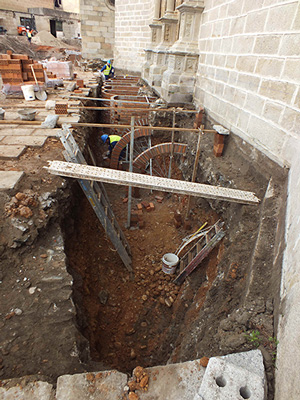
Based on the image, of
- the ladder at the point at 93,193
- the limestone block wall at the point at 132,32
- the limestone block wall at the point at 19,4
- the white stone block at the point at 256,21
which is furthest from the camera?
the limestone block wall at the point at 19,4

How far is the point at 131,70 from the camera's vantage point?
510 inches

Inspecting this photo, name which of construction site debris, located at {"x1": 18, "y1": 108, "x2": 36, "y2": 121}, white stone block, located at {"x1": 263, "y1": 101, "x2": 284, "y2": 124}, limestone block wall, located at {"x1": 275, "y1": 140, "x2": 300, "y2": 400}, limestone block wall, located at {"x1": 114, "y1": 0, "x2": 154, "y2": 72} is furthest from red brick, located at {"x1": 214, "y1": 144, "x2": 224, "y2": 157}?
limestone block wall, located at {"x1": 114, "y1": 0, "x2": 154, "y2": 72}

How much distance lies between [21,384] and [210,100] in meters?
5.38

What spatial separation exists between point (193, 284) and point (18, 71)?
25.5ft

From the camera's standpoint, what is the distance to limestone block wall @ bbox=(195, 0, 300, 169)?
2.75 metres

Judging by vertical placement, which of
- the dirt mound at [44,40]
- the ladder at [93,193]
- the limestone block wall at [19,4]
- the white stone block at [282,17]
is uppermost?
the limestone block wall at [19,4]

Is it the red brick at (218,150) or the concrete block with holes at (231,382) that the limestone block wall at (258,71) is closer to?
the red brick at (218,150)

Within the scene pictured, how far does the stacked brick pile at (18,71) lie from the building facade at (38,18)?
77.6ft

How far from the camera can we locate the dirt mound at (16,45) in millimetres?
19462

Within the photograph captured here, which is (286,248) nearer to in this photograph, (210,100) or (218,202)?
(218,202)

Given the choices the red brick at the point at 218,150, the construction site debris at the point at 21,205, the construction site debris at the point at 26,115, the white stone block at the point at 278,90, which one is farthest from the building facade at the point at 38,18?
the white stone block at the point at 278,90

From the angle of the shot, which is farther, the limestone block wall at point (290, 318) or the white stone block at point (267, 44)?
the white stone block at point (267, 44)

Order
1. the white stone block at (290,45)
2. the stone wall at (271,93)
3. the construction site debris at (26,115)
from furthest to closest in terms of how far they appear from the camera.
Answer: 1. the construction site debris at (26,115)
2. the white stone block at (290,45)
3. the stone wall at (271,93)

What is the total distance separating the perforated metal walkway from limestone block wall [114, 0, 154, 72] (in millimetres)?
10523
